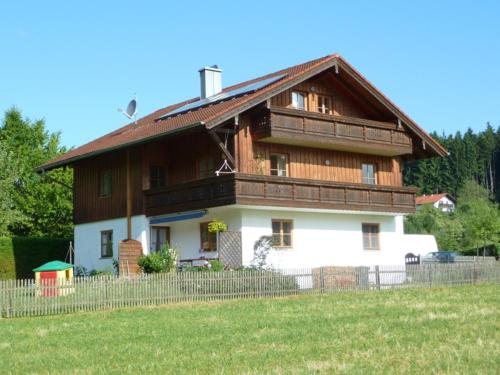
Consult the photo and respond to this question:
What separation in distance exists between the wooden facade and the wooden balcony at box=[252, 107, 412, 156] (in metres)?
0.04

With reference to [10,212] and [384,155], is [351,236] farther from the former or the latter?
[10,212]

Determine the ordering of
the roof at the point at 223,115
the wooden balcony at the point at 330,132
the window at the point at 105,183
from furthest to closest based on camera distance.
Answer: the window at the point at 105,183
the wooden balcony at the point at 330,132
the roof at the point at 223,115

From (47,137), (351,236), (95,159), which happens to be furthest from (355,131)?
(47,137)

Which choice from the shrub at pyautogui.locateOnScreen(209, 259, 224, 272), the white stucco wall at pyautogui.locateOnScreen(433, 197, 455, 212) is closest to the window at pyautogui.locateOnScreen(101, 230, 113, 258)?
the shrub at pyautogui.locateOnScreen(209, 259, 224, 272)

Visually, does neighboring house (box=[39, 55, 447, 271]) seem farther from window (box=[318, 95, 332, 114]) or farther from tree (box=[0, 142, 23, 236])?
tree (box=[0, 142, 23, 236])

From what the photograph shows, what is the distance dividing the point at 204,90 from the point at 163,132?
6697 mm

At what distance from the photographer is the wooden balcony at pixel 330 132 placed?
28000 millimetres

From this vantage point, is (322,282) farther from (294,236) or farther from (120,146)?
(120,146)

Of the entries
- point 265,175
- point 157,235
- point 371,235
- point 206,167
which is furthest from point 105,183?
point 371,235

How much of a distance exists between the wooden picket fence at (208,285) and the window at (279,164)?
446 centimetres

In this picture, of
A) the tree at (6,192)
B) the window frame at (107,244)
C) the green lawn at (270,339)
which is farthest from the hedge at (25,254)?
the green lawn at (270,339)

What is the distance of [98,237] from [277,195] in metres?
9.44

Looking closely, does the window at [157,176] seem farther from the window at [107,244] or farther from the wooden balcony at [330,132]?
the wooden balcony at [330,132]

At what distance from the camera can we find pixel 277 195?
27.6m
